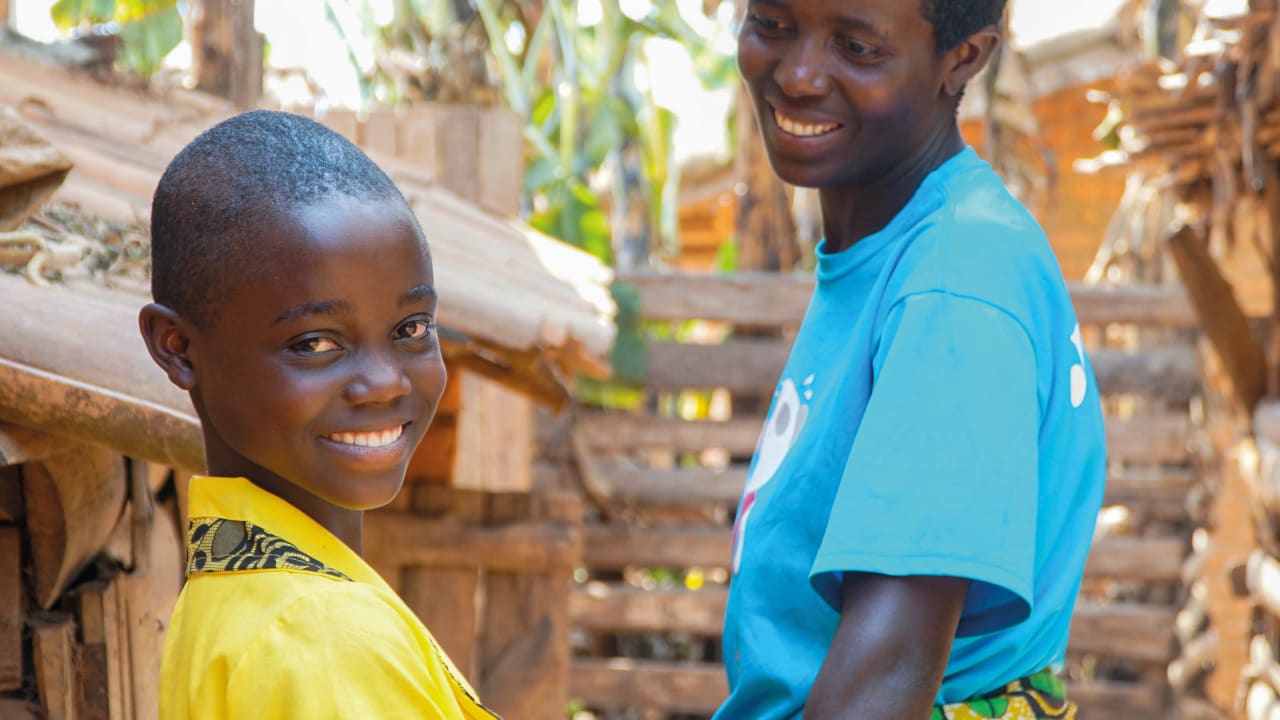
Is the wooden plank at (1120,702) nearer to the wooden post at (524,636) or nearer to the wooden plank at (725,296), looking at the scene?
the wooden plank at (725,296)

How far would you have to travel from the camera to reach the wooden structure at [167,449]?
1679 millimetres

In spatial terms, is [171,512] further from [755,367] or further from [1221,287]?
[755,367]

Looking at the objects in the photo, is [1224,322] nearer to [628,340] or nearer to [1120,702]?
[1120,702]

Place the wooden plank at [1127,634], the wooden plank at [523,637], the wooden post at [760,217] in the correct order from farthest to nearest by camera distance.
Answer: the wooden post at [760,217] → the wooden plank at [1127,634] → the wooden plank at [523,637]

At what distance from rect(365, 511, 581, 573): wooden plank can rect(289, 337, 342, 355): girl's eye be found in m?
2.59

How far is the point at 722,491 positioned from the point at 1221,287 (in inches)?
101

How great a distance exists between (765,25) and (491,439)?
8.45 ft

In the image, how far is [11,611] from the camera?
1.95 metres

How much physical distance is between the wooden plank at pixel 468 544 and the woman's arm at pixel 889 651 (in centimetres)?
262

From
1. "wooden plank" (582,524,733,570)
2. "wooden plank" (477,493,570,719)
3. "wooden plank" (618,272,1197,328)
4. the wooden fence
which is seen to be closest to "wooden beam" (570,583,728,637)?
the wooden fence

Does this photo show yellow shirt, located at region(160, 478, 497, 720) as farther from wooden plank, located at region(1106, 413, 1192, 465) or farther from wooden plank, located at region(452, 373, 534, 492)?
wooden plank, located at region(1106, 413, 1192, 465)

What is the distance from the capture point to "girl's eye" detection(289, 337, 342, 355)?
1.38m

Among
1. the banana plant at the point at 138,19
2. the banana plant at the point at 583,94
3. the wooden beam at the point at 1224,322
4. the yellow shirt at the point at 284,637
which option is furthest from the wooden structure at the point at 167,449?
the banana plant at the point at 138,19

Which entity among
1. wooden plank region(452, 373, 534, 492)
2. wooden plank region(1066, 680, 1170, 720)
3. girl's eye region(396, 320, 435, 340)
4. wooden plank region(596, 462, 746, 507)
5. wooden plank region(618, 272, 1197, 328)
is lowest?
wooden plank region(1066, 680, 1170, 720)
